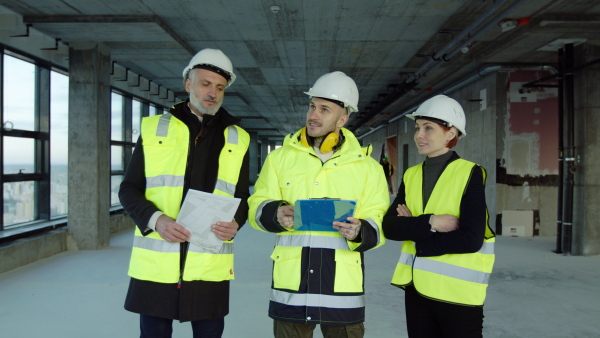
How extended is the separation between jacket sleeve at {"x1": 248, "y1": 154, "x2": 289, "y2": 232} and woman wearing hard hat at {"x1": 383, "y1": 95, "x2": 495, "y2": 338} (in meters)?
0.61

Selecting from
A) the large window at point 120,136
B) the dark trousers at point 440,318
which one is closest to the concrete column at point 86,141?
the large window at point 120,136

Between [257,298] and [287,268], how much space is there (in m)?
2.65

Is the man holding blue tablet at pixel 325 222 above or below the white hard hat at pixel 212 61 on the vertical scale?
below

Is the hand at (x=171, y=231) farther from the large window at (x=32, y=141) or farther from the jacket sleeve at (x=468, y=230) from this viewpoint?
the large window at (x=32, y=141)

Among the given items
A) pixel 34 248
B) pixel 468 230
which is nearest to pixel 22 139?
pixel 34 248

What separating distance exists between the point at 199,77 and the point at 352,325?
1478mm

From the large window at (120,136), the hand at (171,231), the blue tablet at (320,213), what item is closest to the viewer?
the blue tablet at (320,213)

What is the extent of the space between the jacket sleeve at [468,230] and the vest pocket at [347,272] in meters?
0.39

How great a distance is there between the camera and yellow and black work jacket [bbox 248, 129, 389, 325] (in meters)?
2.10

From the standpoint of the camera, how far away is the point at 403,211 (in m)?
2.40

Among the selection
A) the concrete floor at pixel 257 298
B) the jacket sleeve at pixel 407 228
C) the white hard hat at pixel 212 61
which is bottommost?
the concrete floor at pixel 257 298

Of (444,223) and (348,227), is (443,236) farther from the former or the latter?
(348,227)

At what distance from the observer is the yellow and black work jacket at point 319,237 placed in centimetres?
210

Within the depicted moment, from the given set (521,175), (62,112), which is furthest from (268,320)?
(521,175)
